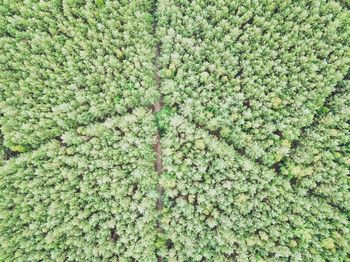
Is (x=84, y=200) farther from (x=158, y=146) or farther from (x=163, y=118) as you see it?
(x=163, y=118)

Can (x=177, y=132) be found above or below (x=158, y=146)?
above

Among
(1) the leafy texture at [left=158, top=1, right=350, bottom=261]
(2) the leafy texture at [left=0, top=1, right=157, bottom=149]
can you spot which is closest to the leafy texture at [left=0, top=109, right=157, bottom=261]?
(2) the leafy texture at [left=0, top=1, right=157, bottom=149]

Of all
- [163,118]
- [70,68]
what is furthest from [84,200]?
[70,68]

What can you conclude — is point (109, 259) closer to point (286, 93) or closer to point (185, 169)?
point (185, 169)

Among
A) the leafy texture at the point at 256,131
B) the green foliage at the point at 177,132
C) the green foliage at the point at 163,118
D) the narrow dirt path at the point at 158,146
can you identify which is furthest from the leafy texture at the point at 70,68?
the leafy texture at the point at 256,131

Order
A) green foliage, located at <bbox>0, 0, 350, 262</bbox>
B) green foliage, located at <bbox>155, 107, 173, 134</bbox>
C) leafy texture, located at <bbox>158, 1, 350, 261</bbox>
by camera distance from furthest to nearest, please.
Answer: green foliage, located at <bbox>155, 107, 173, 134</bbox>
green foliage, located at <bbox>0, 0, 350, 262</bbox>
leafy texture, located at <bbox>158, 1, 350, 261</bbox>

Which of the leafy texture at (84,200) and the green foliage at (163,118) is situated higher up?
the green foliage at (163,118)

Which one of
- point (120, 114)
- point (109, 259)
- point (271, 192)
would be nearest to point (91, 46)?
point (120, 114)

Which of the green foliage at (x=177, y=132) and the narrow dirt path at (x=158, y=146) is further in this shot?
the narrow dirt path at (x=158, y=146)

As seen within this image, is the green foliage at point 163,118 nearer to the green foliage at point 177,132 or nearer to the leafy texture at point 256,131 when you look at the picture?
the green foliage at point 177,132

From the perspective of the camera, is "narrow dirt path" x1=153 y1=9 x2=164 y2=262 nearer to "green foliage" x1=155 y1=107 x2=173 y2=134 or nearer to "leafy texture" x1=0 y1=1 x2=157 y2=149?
"green foliage" x1=155 y1=107 x2=173 y2=134

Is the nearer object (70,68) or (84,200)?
(84,200)
